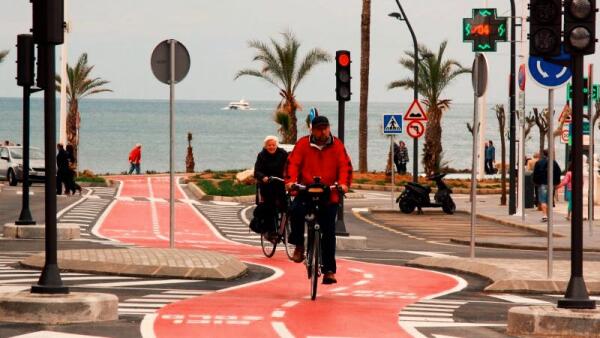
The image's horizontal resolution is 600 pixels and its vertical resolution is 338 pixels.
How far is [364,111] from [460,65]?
11.1 metres

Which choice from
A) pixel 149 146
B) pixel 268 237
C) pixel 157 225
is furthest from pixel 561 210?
pixel 149 146

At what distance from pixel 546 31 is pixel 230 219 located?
891 inches

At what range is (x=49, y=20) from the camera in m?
13.3

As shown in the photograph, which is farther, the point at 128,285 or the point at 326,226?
the point at 128,285

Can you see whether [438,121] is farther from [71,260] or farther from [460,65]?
[71,260]

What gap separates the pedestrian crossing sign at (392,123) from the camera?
144ft

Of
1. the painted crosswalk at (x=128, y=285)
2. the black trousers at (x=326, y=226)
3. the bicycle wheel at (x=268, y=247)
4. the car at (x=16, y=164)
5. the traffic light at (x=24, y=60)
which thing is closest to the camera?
the painted crosswalk at (x=128, y=285)

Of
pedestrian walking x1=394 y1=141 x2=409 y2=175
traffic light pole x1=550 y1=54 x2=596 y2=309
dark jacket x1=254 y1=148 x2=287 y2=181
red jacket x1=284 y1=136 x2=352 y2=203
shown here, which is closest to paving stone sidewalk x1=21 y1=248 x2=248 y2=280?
dark jacket x1=254 y1=148 x2=287 y2=181

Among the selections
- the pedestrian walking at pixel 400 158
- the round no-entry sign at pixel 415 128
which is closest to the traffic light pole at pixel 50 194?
the round no-entry sign at pixel 415 128

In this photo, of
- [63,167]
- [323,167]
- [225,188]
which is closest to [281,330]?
[323,167]

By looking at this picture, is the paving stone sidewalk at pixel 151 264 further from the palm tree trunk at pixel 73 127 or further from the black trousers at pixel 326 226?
the palm tree trunk at pixel 73 127

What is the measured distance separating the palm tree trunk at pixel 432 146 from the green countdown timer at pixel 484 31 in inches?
1041

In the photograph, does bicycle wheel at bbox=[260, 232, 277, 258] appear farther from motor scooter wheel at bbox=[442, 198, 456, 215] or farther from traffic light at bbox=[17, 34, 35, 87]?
motor scooter wheel at bbox=[442, 198, 456, 215]

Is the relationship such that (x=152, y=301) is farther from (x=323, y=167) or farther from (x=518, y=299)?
(x=518, y=299)
